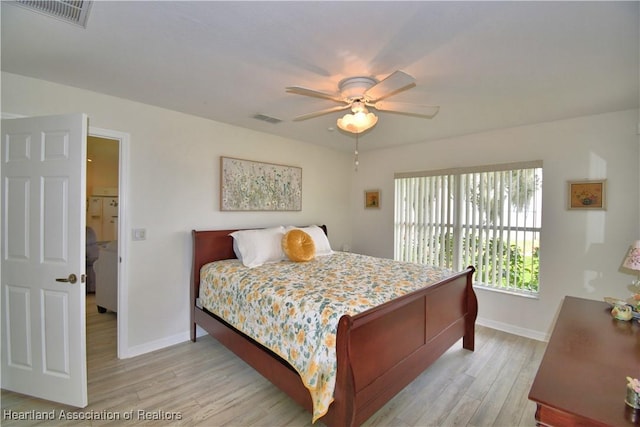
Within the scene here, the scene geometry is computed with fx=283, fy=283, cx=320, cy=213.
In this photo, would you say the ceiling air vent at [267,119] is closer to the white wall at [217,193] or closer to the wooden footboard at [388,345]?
the white wall at [217,193]

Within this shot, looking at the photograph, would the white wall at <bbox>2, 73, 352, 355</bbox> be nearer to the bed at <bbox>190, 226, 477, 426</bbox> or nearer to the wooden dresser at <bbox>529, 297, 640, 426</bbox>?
the bed at <bbox>190, 226, 477, 426</bbox>

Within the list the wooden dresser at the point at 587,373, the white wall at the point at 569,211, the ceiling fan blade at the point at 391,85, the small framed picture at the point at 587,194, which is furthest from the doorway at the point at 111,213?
the small framed picture at the point at 587,194

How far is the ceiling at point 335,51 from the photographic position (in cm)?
148

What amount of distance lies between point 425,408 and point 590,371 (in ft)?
4.07

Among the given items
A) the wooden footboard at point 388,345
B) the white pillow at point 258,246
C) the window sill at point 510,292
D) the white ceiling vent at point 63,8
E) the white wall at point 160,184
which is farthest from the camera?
the window sill at point 510,292

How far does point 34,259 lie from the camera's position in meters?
2.06

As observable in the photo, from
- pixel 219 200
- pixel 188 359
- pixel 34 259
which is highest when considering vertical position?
pixel 219 200

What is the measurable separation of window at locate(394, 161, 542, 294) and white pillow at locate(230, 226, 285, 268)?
7.22 ft

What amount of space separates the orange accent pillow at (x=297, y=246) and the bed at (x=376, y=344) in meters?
0.59

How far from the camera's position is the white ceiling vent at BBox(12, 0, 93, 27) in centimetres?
146

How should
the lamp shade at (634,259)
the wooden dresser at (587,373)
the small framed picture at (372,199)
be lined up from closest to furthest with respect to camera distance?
the wooden dresser at (587,373), the lamp shade at (634,259), the small framed picture at (372,199)

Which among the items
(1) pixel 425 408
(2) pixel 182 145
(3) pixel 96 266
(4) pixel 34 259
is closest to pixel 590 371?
(1) pixel 425 408

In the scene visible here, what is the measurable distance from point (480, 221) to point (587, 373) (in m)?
2.77

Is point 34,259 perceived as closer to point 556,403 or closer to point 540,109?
point 556,403
